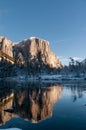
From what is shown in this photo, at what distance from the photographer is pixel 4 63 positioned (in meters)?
195

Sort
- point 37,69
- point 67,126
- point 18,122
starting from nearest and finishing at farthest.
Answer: point 67,126, point 18,122, point 37,69

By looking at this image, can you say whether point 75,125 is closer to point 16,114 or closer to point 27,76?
point 16,114

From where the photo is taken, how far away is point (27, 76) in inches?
6998

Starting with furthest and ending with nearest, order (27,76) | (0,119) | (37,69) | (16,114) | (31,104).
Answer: (37,69), (27,76), (31,104), (16,114), (0,119)

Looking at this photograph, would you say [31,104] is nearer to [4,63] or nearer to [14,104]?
[14,104]

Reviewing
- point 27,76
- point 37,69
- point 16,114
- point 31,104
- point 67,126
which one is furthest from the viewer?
point 37,69

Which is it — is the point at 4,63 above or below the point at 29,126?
above

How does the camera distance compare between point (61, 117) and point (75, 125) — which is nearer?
point (75, 125)

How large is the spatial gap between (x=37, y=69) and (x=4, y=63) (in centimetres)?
2472

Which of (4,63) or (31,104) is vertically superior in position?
(4,63)

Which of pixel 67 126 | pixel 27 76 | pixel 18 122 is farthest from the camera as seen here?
pixel 27 76

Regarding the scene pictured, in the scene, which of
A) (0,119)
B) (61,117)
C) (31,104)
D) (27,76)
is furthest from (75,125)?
(27,76)

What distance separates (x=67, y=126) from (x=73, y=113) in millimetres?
8176

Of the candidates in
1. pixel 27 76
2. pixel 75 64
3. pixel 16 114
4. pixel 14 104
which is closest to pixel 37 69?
pixel 27 76
